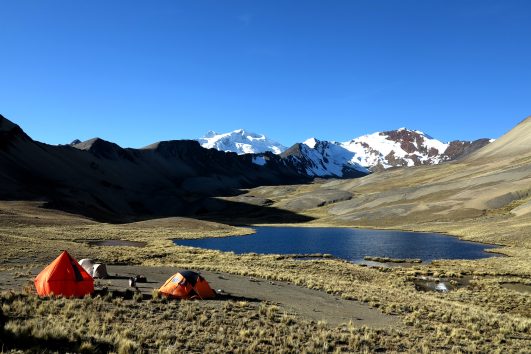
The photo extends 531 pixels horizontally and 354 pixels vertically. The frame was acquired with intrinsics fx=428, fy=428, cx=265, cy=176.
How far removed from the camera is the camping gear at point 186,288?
25625 millimetres

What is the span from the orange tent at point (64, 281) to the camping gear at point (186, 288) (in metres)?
4.39

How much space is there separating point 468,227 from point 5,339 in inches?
5037

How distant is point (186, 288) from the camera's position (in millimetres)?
25891

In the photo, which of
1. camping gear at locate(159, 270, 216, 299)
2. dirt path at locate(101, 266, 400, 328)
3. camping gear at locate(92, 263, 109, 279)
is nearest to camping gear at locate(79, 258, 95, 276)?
camping gear at locate(92, 263, 109, 279)

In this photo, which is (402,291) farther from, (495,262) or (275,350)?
(495,262)

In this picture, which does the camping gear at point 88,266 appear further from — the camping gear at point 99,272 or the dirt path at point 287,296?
the dirt path at point 287,296

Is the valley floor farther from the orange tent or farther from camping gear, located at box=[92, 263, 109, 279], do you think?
camping gear, located at box=[92, 263, 109, 279]

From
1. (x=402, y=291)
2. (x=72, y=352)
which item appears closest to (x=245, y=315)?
(x=72, y=352)

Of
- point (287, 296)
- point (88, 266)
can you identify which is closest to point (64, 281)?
point (88, 266)

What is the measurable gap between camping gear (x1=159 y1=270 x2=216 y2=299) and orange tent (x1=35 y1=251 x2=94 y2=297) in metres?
4.39

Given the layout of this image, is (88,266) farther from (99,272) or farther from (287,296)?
(287,296)

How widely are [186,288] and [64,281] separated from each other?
6.76 metres

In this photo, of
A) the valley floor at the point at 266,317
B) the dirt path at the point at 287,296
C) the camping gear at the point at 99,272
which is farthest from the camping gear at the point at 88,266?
the valley floor at the point at 266,317

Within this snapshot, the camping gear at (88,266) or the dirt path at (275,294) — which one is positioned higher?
the camping gear at (88,266)
